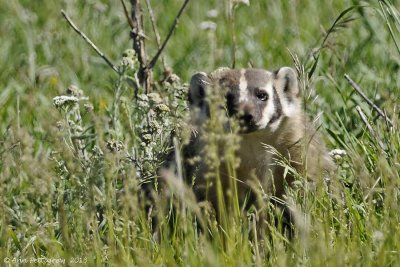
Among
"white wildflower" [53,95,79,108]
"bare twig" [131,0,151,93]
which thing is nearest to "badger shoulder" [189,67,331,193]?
"bare twig" [131,0,151,93]

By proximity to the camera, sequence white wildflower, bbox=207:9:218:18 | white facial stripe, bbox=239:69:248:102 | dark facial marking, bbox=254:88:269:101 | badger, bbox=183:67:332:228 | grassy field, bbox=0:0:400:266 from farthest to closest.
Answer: white wildflower, bbox=207:9:218:18 → dark facial marking, bbox=254:88:269:101 → white facial stripe, bbox=239:69:248:102 → badger, bbox=183:67:332:228 → grassy field, bbox=0:0:400:266

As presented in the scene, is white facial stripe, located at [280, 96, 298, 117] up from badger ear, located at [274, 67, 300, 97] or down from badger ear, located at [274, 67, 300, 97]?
down

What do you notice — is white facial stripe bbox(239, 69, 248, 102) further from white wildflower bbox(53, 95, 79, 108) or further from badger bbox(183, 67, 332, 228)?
white wildflower bbox(53, 95, 79, 108)

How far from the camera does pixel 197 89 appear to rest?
21.0 ft

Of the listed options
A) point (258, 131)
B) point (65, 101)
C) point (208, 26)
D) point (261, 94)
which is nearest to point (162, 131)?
point (65, 101)

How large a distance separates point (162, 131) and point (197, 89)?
34.9 inches

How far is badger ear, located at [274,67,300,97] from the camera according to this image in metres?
6.47

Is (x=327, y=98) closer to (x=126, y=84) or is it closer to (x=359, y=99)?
(x=359, y=99)

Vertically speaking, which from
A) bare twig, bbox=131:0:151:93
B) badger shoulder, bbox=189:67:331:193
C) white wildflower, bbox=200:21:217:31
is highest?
white wildflower, bbox=200:21:217:31

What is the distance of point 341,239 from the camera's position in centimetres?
417

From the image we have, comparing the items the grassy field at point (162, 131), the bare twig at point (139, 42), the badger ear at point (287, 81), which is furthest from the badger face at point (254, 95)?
the bare twig at point (139, 42)

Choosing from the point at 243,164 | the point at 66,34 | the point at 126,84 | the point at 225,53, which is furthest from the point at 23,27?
the point at 243,164

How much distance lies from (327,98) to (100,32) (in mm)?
2522

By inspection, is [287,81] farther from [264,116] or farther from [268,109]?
[264,116]
